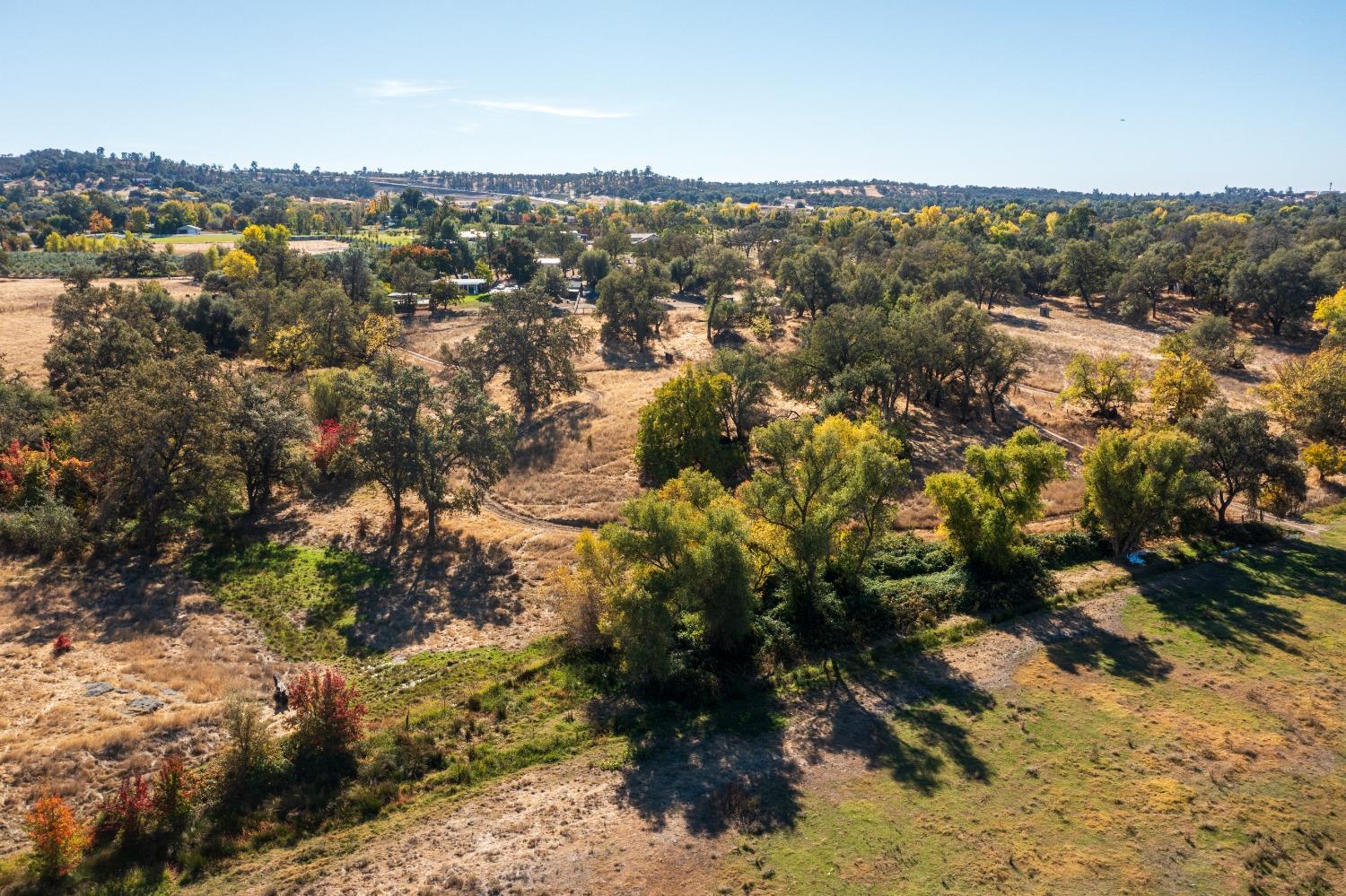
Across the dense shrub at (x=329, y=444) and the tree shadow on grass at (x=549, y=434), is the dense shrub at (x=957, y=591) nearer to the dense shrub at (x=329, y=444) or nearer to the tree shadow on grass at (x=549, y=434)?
the tree shadow on grass at (x=549, y=434)

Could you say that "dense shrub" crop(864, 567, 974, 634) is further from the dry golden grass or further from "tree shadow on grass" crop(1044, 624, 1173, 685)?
the dry golden grass

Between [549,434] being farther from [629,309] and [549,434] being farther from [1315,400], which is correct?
[1315,400]

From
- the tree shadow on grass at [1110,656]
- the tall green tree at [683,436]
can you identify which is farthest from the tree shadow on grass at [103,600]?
the tree shadow on grass at [1110,656]

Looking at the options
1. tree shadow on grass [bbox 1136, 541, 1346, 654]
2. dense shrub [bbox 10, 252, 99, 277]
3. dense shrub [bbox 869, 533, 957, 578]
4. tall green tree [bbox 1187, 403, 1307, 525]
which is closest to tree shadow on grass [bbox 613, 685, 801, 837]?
dense shrub [bbox 869, 533, 957, 578]

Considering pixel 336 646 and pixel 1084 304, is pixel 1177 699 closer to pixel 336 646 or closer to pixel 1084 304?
pixel 336 646

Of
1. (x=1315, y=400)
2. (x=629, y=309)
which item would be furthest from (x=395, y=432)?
(x=1315, y=400)

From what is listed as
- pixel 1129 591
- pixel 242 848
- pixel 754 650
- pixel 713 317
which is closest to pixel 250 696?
pixel 242 848
